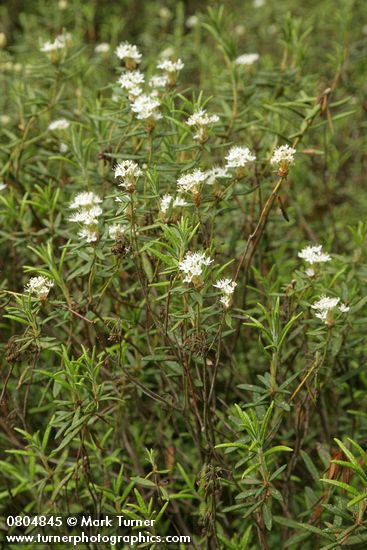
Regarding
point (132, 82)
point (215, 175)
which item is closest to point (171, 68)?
point (132, 82)

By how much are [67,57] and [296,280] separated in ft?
4.97

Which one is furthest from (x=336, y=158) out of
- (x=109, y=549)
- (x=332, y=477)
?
(x=109, y=549)

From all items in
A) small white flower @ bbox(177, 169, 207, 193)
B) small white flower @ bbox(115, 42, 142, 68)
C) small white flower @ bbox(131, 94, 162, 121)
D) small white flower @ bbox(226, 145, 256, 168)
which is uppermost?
small white flower @ bbox(115, 42, 142, 68)

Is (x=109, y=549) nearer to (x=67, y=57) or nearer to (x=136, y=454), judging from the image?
(x=136, y=454)

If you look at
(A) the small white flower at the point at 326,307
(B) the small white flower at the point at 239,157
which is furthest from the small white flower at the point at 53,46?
(A) the small white flower at the point at 326,307

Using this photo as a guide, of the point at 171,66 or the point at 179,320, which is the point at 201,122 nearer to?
the point at 171,66

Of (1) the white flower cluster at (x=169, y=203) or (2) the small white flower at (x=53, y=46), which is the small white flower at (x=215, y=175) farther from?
(2) the small white flower at (x=53, y=46)

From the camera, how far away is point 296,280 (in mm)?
1988

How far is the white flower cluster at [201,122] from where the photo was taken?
194 cm

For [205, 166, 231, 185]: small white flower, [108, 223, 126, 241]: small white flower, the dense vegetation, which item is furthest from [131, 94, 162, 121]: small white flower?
[108, 223, 126, 241]: small white flower

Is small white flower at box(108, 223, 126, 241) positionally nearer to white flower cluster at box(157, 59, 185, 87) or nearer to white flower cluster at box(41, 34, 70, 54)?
white flower cluster at box(157, 59, 185, 87)

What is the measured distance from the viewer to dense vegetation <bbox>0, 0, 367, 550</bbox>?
177 centimetres

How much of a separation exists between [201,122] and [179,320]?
625mm

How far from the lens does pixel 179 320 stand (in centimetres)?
175
